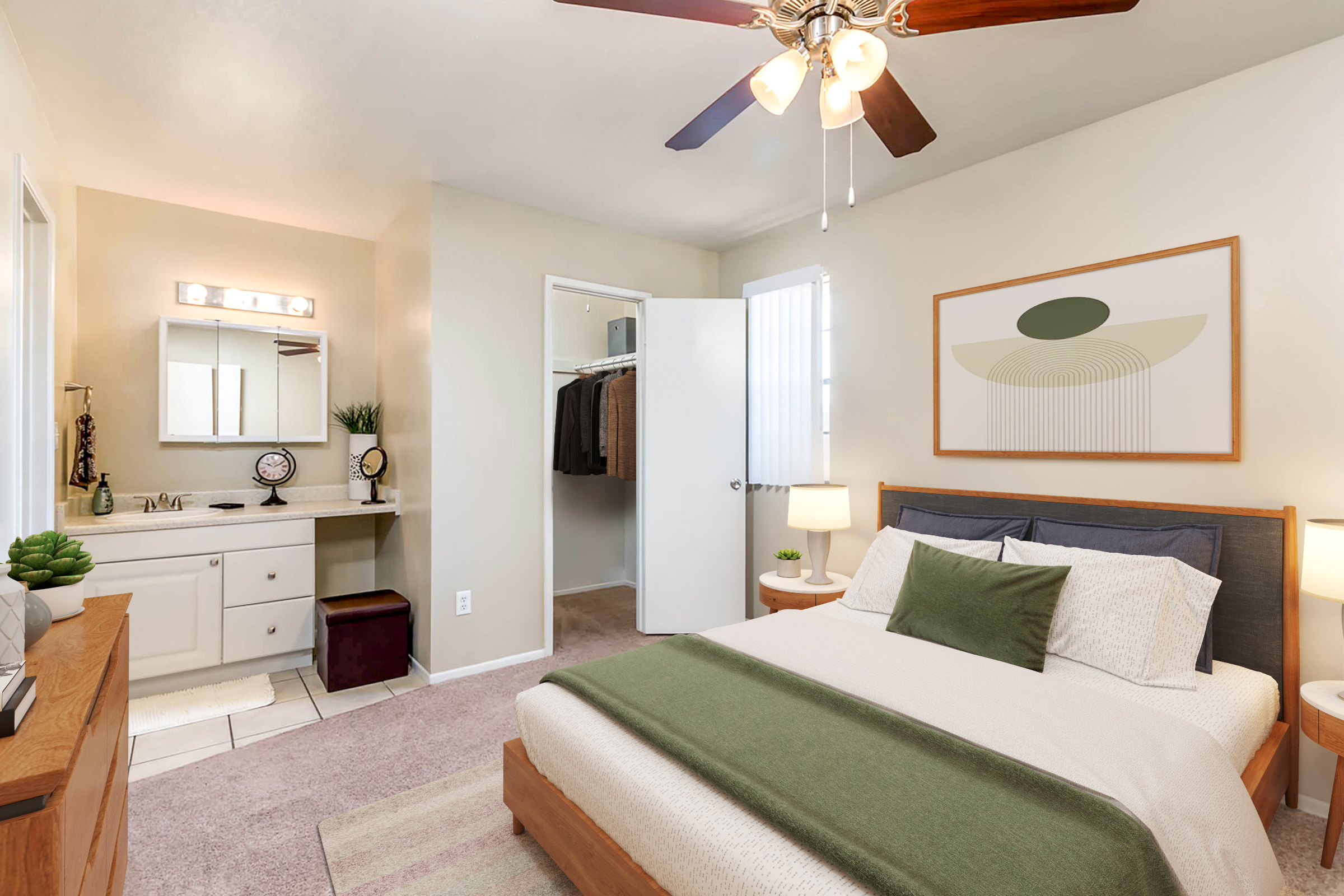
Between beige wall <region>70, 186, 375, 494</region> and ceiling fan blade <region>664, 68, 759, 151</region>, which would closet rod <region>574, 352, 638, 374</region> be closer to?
beige wall <region>70, 186, 375, 494</region>

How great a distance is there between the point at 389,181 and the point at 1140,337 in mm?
3456

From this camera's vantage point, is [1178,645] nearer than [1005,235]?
Yes

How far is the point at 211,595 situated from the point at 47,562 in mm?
1894

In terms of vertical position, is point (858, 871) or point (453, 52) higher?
point (453, 52)

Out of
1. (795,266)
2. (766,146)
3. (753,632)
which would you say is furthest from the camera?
(795,266)

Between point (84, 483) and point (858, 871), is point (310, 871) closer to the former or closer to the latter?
point (858, 871)

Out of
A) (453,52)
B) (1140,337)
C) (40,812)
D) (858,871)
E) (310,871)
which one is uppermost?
(453,52)

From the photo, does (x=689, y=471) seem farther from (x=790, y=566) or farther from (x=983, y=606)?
(x=983, y=606)

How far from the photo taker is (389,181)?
10.5ft

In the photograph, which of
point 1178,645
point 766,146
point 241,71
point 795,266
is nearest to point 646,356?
point 795,266

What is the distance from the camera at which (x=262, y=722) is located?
9.29 feet

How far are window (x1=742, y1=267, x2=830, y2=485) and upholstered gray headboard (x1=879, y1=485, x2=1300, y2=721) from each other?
1.63 meters

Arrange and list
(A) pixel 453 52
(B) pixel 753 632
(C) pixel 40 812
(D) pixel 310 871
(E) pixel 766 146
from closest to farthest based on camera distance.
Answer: (C) pixel 40 812 → (D) pixel 310 871 → (A) pixel 453 52 → (B) pixel 753 632 → (E) pixel 766 146

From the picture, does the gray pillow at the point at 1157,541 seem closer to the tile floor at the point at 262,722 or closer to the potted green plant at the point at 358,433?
the tile floor at the point at 262,722
